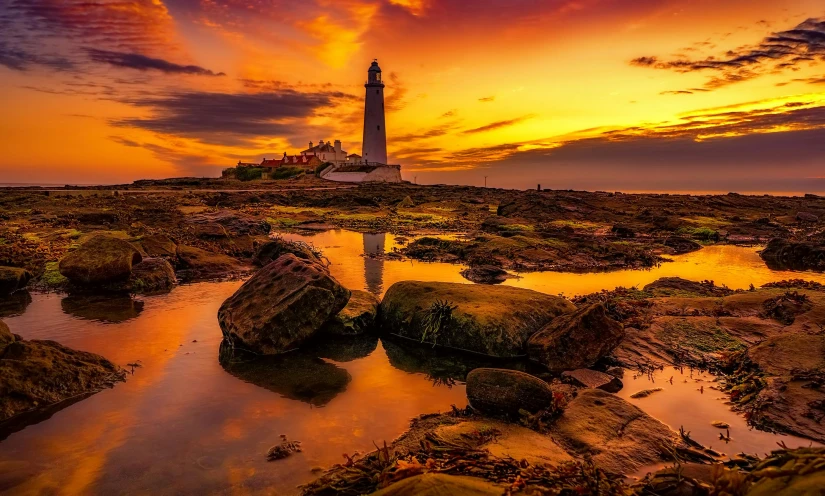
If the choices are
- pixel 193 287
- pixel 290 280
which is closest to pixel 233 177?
pixel 193 287

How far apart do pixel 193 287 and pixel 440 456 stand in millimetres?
11331

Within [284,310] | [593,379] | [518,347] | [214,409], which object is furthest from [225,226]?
[593,379]

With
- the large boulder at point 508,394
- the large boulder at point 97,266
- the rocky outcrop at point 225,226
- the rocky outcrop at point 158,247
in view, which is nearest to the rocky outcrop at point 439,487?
the large boulder at point 508,394

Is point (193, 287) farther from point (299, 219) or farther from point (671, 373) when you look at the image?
point (299, 219)

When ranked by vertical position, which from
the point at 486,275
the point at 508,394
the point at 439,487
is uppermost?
the point at 439,487

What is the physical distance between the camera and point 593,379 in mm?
7766

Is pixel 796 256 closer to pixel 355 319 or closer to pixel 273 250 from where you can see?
pixel 355 319

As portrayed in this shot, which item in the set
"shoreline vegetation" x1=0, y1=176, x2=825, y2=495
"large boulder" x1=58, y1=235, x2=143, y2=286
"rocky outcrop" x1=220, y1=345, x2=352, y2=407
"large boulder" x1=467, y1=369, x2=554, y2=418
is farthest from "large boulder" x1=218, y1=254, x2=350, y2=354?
"large boulder" x1=58, y1=235, x2=143, y2=286

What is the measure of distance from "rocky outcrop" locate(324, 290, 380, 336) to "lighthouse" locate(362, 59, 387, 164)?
7319 centimetres

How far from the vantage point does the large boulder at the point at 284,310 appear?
348 inches

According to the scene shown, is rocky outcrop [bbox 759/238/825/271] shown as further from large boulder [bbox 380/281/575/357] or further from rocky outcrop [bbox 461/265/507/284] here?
large boulder [bbox 380/281/575/357]

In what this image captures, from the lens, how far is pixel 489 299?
398 inches

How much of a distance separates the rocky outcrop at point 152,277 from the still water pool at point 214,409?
1.88 m

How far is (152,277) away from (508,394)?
11786 mm
